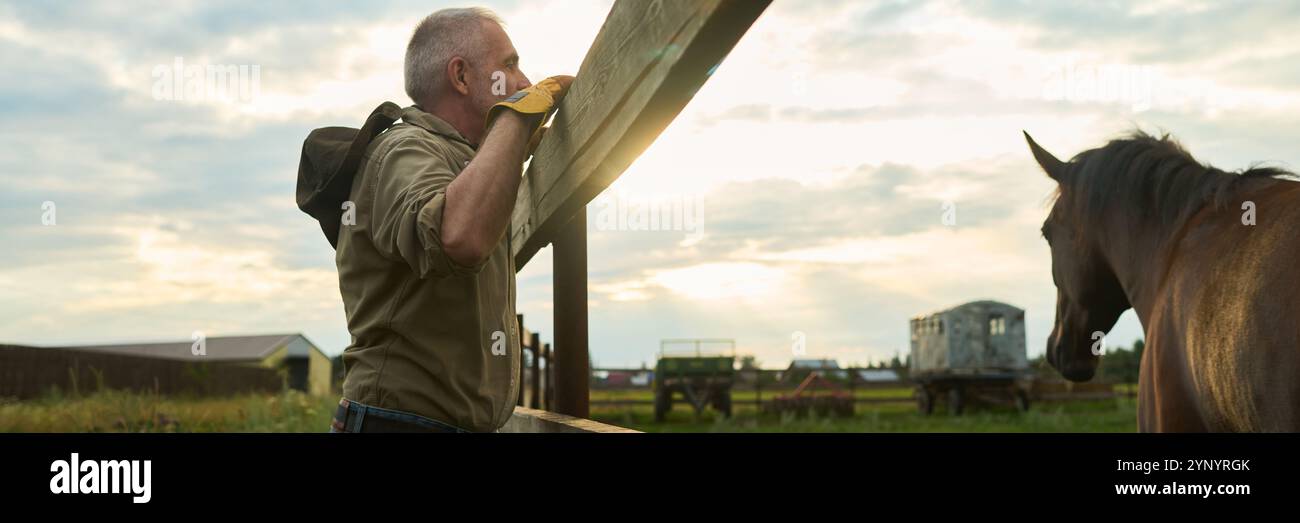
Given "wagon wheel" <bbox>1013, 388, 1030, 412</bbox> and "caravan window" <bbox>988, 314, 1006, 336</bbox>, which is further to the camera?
"caravan window" <bbox>988, 314, 1006, 336</bbox>

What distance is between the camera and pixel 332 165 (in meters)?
1.87

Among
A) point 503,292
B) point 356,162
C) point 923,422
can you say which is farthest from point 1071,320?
point 923,422

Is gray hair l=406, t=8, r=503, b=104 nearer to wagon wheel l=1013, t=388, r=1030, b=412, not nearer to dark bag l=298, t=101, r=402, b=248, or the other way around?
dark bag l=298, t=101, r=402, b=248

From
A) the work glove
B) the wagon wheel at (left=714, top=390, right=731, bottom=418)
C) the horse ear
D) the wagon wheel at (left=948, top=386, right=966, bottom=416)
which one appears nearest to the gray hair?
the work glove

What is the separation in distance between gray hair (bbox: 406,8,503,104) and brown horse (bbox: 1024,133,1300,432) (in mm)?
1997

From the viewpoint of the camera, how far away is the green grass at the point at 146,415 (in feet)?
27.8

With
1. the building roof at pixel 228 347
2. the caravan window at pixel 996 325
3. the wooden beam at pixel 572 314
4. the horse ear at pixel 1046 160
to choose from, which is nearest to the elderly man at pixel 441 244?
the wooden beam at pixel 572 314

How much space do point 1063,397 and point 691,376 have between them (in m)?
9.80

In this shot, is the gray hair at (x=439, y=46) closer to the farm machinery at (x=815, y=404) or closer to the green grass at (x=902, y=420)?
the green grass at (x=902, y=420)

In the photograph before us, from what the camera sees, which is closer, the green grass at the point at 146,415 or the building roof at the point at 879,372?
the green grass at the point at 146,415

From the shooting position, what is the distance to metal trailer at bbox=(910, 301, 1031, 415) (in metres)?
21.2

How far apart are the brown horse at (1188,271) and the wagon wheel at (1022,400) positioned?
18.4 m
